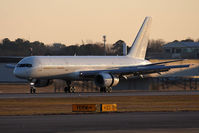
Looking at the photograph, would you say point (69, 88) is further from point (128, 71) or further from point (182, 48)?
point (182, 48)

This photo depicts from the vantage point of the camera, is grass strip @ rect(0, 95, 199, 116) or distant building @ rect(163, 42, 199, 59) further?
distant building @ rect(163, 42, 199, 59)

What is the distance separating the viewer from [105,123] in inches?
1103

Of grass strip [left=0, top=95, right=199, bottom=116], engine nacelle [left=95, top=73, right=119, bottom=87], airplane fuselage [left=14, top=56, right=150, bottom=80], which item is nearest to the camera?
grass strip [left=0, top=95, right=199, bottom=116]

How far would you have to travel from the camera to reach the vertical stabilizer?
72.4m

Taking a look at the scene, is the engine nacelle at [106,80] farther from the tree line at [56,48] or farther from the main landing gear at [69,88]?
the tree line at [56,48]

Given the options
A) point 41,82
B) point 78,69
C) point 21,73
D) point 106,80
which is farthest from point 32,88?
point 106,80

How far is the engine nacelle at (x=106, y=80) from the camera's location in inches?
2453

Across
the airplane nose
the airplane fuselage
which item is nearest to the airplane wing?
the airplane fuselage

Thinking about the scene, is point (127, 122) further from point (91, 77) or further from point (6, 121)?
point (91, 77)

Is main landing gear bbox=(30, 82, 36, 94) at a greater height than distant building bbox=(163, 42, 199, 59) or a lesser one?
lesser

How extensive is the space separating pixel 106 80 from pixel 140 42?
41.7ft

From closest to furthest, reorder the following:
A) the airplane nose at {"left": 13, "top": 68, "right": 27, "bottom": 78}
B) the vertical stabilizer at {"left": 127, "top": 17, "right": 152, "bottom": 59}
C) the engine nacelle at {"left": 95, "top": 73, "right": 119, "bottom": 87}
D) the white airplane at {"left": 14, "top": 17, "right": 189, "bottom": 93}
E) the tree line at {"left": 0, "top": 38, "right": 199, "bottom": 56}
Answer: the airplane nose at {"left": 13, "top": 68, "right": 27, "bottom": 78}, the white airplane at {"left": 14, "top": 17, "right": 189, "bottom": 93}, the engine nacelle at {"left": 95, "top": 73, "right": 119, "bottom": 87}, the vertical stabilizer at {"left": 127, "top": 17, "right": 152, "bottom": 59}, the tree line at {"left": 0, "top": 38, "right": 199, "bottom": 56}

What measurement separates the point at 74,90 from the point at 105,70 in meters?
4.72

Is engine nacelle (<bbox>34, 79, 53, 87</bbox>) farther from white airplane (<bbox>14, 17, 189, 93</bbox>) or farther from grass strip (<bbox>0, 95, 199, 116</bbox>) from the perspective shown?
grass strip (<bbox>0, 95, 199, 116</bbox>)
